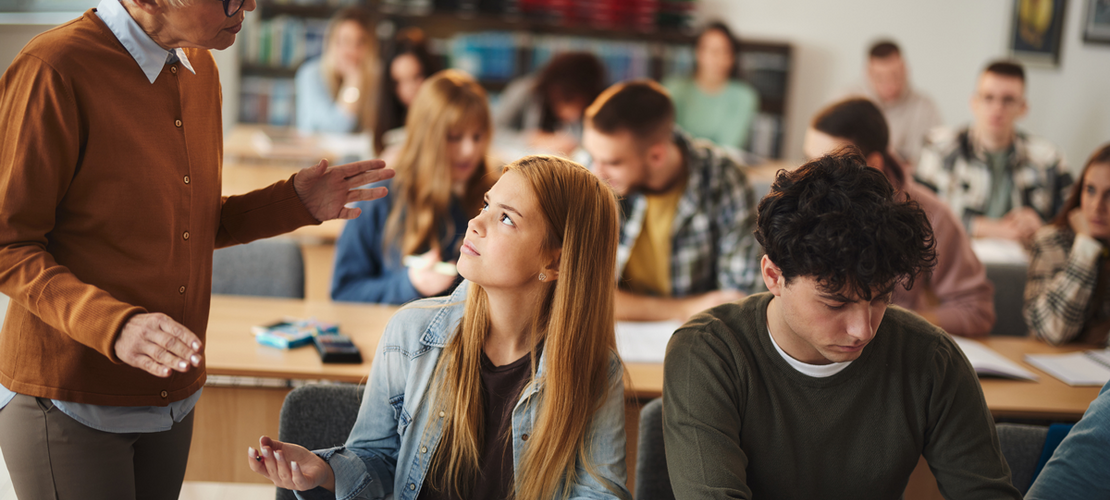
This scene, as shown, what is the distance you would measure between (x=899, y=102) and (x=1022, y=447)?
13.6 feet

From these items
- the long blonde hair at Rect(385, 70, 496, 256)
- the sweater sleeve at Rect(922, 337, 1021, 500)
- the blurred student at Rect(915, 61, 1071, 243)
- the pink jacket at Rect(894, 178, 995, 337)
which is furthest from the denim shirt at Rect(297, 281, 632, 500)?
the blurred student at Rect(915, 61, 1071, 243)

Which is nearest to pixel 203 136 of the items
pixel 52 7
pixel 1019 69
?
pixel 1019 69

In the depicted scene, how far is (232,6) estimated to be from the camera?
1.20m

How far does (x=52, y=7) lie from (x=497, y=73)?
2.92m

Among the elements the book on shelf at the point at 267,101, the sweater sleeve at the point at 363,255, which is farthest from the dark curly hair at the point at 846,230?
the book on shelf at the point at 267,101

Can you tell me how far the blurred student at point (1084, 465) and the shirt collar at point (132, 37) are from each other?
60.7 inches

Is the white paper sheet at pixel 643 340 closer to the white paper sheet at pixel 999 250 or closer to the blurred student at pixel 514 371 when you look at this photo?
the blurred student at pixel 514 371

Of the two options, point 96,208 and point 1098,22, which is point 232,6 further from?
point 1098,22

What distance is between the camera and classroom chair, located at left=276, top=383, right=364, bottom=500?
1.54 metres

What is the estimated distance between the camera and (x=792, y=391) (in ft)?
4.35

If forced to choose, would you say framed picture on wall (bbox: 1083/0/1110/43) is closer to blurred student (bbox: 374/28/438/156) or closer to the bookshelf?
the bookshelf

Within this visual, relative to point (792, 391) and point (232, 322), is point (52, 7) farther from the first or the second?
point (792, 391)

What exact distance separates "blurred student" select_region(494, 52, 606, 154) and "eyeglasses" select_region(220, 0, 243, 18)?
9.87ft

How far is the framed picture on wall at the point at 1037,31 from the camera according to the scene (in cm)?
470
